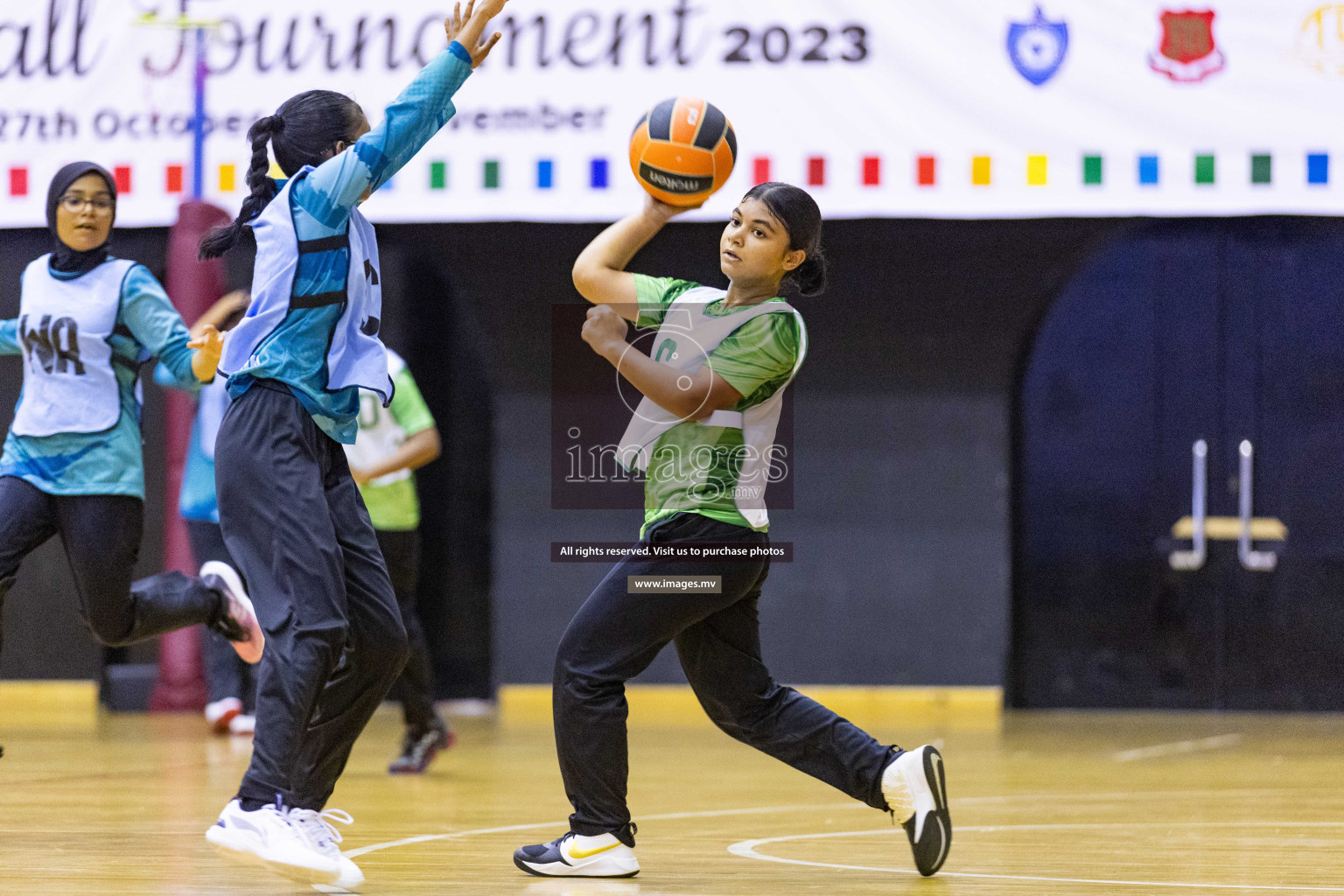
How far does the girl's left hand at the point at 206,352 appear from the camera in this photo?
395 centimetres

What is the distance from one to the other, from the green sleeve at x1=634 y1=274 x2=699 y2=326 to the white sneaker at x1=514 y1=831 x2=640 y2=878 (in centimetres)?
116

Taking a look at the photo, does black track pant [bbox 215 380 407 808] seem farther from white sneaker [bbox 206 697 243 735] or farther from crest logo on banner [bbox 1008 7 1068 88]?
crest logo on banner [bbox 1008 7 1068 88]

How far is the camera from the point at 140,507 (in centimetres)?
492

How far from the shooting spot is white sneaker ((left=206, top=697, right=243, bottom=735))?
7289 millimetres

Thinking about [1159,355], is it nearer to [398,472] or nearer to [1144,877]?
[398,472]

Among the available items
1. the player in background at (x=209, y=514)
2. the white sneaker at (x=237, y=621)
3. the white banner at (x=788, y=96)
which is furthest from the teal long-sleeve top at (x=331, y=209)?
the player in background at (x=209, y=514)

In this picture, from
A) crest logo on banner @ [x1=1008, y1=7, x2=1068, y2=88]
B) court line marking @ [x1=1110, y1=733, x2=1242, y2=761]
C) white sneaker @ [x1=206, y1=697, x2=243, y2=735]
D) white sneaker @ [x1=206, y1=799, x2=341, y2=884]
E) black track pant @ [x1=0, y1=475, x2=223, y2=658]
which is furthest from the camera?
white sneaker @ [x1=206, y1=697, x2=243, y2=735]

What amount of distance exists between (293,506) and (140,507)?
1925 millimetres

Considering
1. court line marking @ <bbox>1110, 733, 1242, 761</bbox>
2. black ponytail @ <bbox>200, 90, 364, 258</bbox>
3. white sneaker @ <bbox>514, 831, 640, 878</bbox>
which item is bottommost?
court line marking @ <bbox>1110, 733, 1242, 761</bbox>

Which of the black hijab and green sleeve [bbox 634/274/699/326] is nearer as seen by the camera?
green sleeve [bbox 634/274/699/326]

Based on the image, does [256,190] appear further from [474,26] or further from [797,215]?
[797,215]

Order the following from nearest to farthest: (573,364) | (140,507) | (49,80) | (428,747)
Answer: (140,507), (428,747), (49,80), (573,364)

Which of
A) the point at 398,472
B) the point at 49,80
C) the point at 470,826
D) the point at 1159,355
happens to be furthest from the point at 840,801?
the point at 49,80
